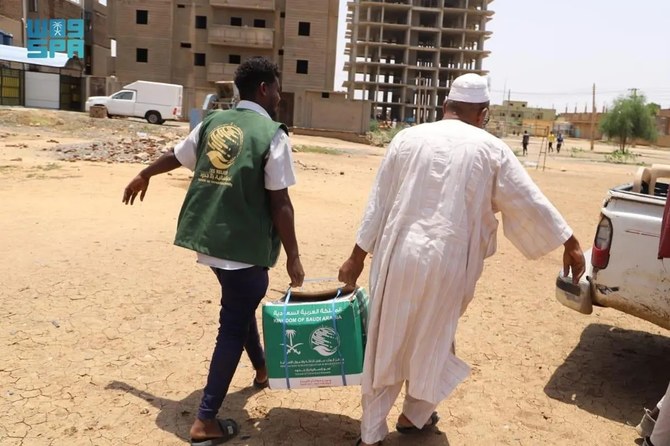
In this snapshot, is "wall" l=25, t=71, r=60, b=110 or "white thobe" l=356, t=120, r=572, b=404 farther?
"wall" l=25, t=71, r=60, b=110

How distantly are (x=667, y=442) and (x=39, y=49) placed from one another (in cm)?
4215

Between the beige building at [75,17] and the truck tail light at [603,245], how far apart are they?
1821 inches

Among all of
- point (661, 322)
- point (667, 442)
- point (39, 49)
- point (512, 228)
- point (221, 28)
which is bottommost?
point (667, 442)

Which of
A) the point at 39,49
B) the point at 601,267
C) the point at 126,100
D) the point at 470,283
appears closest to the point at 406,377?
the point at 470,283

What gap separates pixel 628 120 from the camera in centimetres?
5834

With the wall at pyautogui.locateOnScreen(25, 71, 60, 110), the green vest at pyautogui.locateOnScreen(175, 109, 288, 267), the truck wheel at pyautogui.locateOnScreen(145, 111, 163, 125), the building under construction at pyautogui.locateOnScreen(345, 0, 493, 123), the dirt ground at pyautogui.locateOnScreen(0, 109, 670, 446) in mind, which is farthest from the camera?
the building under construction at pyautogui.locateOnScreen(345, 0, 493, 123)

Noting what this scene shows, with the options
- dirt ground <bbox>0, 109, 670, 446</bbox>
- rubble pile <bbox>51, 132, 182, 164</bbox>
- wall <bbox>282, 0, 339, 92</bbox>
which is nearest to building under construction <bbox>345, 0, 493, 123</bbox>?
wall <bbox>282, 0, 339, 92</bbox>

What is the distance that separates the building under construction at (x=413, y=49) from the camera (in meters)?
72.0

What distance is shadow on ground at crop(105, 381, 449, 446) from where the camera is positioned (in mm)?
2850

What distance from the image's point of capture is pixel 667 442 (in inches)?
97.4

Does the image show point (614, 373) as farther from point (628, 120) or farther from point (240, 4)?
point (628, 120)

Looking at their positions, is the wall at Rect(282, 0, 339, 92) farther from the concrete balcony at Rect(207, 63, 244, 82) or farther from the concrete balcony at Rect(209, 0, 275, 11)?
the concrete balcony at Rect(207, 63, 244, 82)

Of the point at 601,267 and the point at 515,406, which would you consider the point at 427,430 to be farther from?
the point at 601,267

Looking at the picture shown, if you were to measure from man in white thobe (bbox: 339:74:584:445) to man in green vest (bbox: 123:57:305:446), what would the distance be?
1.45 feet
